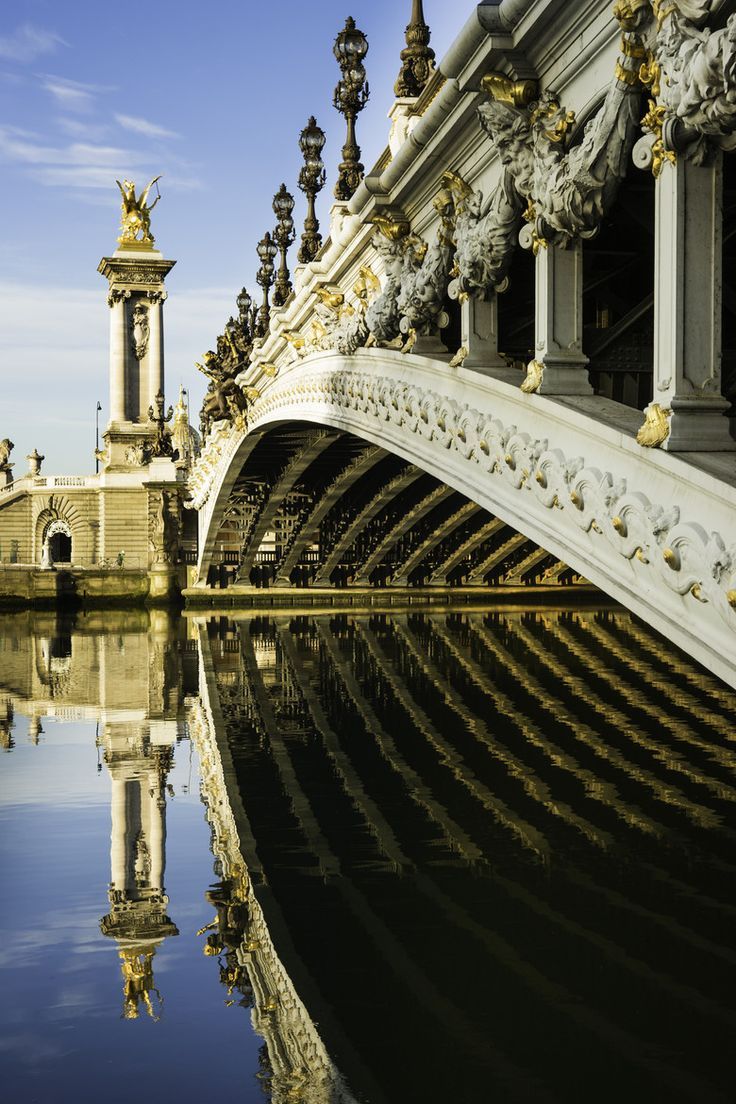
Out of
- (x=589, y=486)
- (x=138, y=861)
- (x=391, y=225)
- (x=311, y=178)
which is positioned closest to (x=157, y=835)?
(x=138, y=861)

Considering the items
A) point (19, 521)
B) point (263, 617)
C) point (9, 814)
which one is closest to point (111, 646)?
point (263, 617)

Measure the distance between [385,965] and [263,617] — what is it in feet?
97.2

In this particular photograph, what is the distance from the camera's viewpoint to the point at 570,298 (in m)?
9.32

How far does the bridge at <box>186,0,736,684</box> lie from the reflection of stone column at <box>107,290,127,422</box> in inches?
1961

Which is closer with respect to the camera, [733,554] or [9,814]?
[733,554]

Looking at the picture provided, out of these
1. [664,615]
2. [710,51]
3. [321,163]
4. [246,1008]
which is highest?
[321,163]

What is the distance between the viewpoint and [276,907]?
8609 mm

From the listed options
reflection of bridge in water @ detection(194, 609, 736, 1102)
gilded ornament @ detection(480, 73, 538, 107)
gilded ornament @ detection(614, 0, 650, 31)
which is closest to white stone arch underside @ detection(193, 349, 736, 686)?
reflection of bridge in water @ detection(194, 609, 736, 1102)

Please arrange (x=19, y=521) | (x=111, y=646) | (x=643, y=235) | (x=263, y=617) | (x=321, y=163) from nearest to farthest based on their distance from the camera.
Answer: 1. (x=643, y=235)
2. (x=321, y=163)
3. (x=111, y=646)
4. (x=263, y=617)
5. (x=19, y=521)

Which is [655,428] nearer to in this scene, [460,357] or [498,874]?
[498,874]

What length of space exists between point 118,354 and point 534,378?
60179 millimetres

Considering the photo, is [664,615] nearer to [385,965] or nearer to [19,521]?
[385,965]

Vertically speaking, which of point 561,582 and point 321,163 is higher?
point 321,163

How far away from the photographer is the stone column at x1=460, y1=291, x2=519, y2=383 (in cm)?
1142
